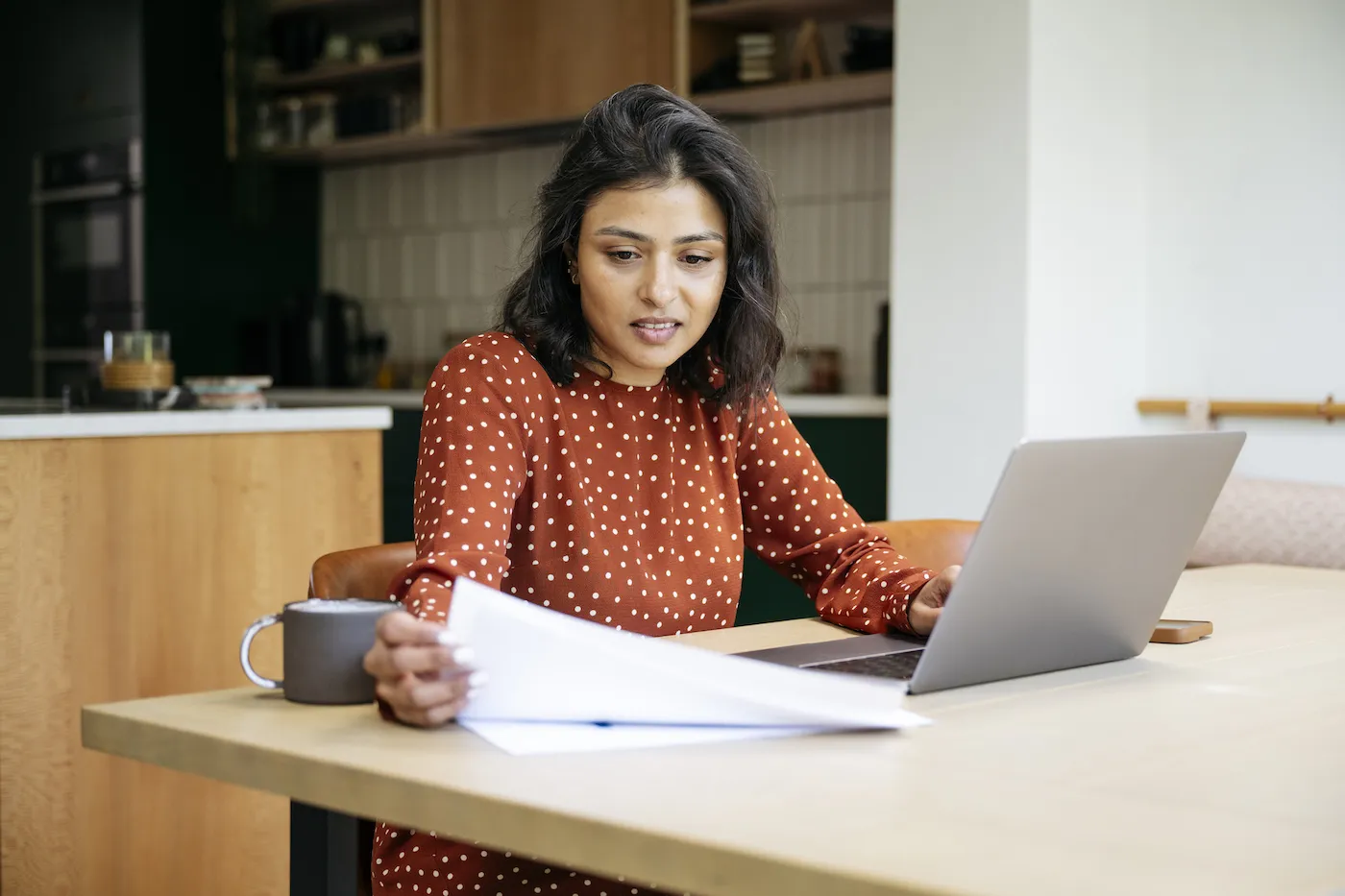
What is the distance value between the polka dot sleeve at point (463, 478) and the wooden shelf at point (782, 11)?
3098 millimetres

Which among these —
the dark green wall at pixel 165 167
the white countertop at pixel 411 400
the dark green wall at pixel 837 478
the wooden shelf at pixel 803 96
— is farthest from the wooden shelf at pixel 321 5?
the dark green wall at pixel 837 478

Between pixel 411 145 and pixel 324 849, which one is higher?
pixel 411 145

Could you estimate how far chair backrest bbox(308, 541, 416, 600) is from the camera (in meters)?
1.44

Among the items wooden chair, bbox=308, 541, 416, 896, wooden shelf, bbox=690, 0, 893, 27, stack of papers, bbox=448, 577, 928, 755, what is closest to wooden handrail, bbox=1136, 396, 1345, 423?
wooden shelf, bbox=690, 0, 893, 27

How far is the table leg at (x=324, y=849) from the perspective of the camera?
998mm

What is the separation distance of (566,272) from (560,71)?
328 cm

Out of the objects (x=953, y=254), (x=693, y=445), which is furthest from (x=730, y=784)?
(x=953, y=254)

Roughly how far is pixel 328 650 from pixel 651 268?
59cm

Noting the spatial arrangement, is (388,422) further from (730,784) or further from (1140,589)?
(730,784)

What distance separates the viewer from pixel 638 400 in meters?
1.60

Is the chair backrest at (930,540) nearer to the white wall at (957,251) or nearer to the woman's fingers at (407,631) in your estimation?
the woman's fingers at (407,631)

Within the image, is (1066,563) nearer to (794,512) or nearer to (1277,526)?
(794,512)

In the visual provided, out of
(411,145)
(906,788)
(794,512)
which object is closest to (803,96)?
(411,145)

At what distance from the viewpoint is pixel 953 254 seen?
339cm
